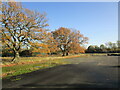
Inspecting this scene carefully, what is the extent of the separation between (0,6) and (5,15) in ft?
4.89

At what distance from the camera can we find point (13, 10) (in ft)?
58.0

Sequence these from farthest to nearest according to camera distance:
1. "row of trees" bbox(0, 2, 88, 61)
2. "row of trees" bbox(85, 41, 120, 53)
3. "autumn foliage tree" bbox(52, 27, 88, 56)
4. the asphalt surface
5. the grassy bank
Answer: "row of trees" bbox(85, 41, 120, 53)
"autumn foliage tree" bbox(52, 27, 88, 56)
"row of trees" bbox(0, 2, 88, 61)
the grassy bank
the asphalt surface

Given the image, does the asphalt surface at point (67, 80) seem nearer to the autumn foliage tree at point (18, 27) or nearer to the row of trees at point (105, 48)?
the autumn foliage tree at point (18, 27)

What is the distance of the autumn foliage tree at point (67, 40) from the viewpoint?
4153 centimetres

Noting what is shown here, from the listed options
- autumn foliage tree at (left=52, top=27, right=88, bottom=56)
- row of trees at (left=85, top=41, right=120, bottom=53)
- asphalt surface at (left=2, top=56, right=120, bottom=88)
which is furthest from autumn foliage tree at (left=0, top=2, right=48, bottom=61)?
row of trees at (left=85, top=41, right=120, bottom=53)

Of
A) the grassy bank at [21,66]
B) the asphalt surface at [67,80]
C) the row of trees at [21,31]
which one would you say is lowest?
the grassy bank at [21,66]

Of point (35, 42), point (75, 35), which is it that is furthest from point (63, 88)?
point (75, 35)

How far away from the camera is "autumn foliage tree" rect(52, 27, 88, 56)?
41.5m

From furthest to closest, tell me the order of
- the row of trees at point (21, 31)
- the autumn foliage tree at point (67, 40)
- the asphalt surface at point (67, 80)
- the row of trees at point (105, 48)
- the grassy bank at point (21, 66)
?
1. the row of trees at point (105, 48)
2. the autumn foliage tree at point (67, 40)
3. the row of trees at point (21, 31)
4. the grassy bank at point (21, 66)
5. the asphalt surface at point (67, 80)

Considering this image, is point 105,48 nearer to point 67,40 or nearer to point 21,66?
point 67,40

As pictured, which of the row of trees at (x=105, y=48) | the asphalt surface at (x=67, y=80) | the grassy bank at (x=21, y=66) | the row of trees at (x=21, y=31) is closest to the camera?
the asphalt surface at (x=67, y=80)

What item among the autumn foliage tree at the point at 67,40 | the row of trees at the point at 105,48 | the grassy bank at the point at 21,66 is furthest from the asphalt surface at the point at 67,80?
the row of trees at the point at 105,48

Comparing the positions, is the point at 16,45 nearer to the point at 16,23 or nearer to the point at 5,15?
the point at 16,23

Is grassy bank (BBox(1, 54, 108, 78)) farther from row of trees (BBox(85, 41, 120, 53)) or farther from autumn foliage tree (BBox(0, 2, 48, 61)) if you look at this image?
row of trees (BBox(85, 41, 120, 53))
